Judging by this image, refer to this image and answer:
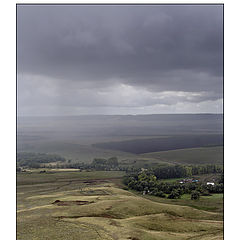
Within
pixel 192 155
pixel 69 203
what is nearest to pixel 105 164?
pixel 69 203

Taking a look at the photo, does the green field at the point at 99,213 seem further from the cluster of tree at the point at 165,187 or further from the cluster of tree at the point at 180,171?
the cluster of tree at the point at 180,171

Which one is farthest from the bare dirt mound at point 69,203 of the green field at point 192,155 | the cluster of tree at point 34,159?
the green field at point 192,155

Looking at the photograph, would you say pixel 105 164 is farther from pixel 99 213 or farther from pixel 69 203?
pixel 99 213

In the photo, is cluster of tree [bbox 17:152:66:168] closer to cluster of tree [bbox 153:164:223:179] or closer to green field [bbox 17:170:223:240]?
green field [bbox 17:170:223:240]

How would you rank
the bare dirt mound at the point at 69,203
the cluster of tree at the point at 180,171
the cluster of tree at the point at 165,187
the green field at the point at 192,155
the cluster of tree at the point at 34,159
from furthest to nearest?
the green field at the point at 192,155
the cluster of tree at the point at 34,159
the cluster of tree at the point at 180,171
the cluster of tree at the point at 165,187
the bare dirt mound at the point at 69,203

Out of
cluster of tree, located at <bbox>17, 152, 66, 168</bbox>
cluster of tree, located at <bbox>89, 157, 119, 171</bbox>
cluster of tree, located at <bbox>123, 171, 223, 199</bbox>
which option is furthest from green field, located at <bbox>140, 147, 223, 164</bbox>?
cluster of tree, located at <bbox>17, 152, 66, 168</bbox>
